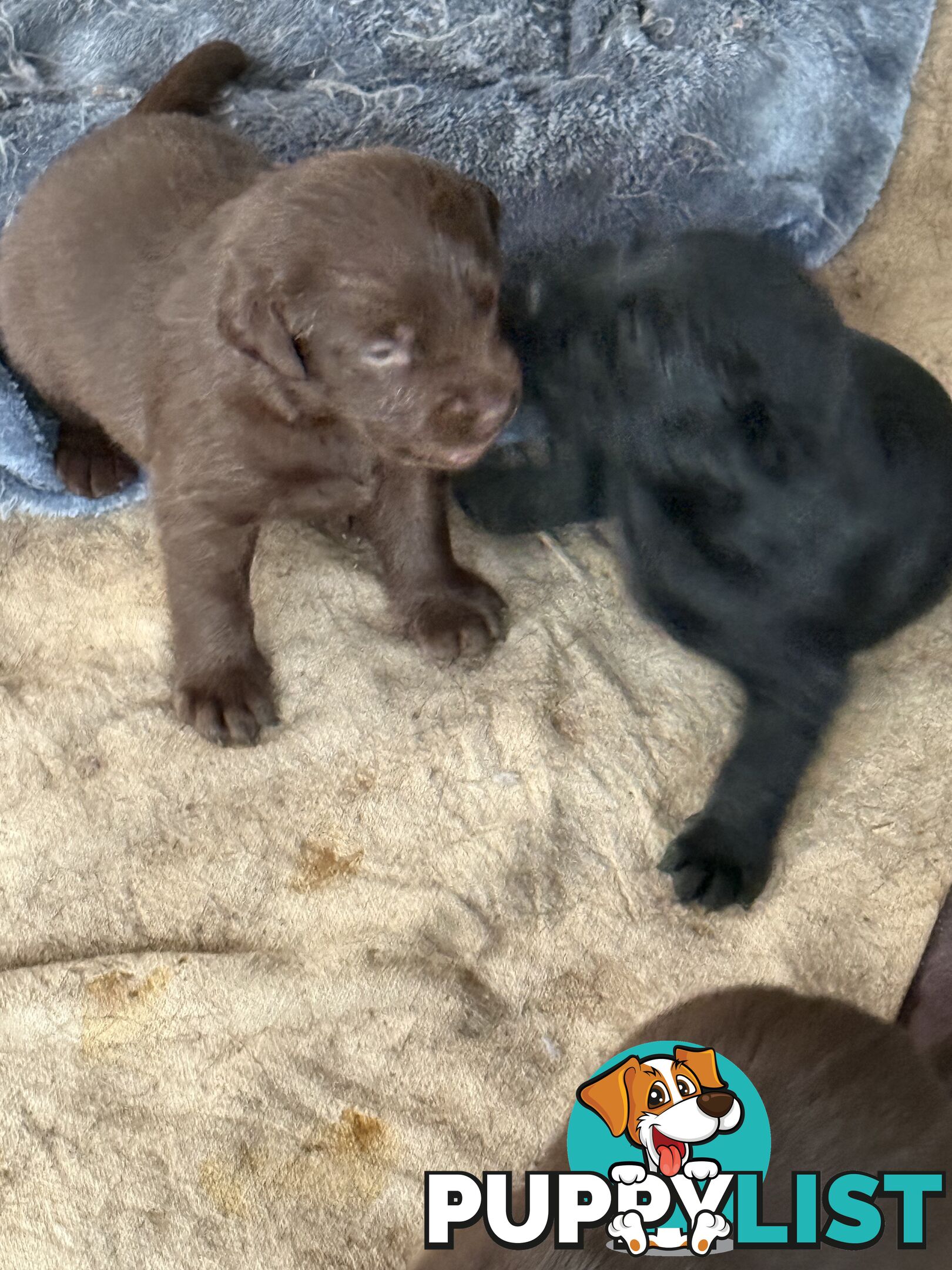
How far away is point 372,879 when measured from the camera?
152 cm

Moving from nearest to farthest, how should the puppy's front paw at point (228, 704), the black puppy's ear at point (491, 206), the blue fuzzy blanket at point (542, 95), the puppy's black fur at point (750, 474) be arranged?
the puppy's black fur at point (750, 474) → the black puppy's ear at point (491, 206) → the puppy's front paw at point (228, 704) → the blue fuzzy blanket at point (542, 95)

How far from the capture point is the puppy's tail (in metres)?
1.95

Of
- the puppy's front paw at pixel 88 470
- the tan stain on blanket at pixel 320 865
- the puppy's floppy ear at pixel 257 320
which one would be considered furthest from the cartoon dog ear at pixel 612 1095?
the puppy's front paw at pixel 88 470

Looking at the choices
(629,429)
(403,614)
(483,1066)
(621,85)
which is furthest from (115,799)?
(621,85)

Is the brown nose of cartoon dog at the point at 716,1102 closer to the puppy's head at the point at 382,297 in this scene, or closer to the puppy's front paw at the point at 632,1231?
the puppy's front paw at the point at 632,1231

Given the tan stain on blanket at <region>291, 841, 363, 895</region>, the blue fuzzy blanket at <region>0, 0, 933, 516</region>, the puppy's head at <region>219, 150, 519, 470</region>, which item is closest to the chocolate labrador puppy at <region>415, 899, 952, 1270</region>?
the tan stain on blanket at <region>291, 841, 363, 895</region>

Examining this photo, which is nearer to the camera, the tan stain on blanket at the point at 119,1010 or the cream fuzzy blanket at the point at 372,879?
the cream fuzzy blanket at the point at 372,879

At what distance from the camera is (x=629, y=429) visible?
1.22 metres

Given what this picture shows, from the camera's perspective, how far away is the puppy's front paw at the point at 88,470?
1.95 metres

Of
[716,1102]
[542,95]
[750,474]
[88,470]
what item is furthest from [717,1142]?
[542,95]

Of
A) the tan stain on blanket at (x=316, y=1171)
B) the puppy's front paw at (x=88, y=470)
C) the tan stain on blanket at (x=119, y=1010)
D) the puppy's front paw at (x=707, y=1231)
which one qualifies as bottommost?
the tan stain on blanket at (x=119, y=1010)

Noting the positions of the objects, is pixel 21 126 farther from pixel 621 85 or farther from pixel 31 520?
pixel 621 85

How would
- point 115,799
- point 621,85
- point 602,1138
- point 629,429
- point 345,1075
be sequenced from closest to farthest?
1. point 602,1138
2. point 629,429
3. point 345,1075
4. point 115,799
5. point 621,85

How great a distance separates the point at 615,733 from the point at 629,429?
0.45 m
